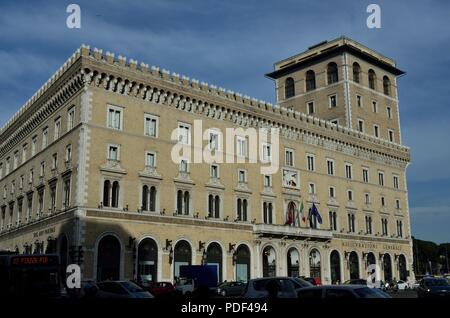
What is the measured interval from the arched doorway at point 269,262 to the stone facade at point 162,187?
0.33 ft

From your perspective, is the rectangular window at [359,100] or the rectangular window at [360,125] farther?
the rectangular window at [359,100]

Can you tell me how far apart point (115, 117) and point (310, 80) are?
119 ft

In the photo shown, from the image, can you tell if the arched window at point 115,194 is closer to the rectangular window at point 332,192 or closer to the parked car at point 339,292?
the rectangular window at point 332,192

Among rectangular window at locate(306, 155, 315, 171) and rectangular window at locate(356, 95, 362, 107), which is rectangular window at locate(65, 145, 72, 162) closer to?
rectangular window at locate(306, 155, 315, 171)

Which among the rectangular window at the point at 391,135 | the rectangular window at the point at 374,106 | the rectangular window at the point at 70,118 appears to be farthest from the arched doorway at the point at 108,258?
the rectangular window at the point at 391,135

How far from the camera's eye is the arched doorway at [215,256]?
47003 millimetres

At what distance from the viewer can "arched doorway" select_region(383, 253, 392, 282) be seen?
215ft

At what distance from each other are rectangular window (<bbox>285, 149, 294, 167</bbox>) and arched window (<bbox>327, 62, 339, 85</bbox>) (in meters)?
17.6

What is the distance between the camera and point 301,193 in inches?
2235

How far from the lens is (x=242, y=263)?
49594mm

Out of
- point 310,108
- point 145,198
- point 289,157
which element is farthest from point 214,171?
point 310,108

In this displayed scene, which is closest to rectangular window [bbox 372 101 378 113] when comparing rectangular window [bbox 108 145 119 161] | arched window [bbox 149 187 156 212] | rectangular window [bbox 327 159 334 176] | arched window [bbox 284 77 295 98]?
arched window [bbox 284 77 295 98]
